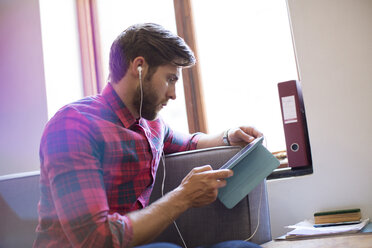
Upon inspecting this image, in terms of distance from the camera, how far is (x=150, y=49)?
4.09 ft

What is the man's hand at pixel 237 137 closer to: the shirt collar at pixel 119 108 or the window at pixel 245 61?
the shirt collar at pixel 119 108

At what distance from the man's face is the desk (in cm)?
52

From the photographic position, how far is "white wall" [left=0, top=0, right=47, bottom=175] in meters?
2.14

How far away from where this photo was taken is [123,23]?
238 cm

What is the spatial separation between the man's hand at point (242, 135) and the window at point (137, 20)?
840 millimetres

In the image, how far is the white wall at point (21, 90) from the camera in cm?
214

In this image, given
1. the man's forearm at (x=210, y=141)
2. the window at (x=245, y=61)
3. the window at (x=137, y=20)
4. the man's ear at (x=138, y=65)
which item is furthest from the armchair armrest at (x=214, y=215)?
the window at (x=137, y=20)

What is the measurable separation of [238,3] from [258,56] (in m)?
0.30

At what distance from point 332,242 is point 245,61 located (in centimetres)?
116

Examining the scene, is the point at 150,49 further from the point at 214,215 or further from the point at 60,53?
the point at 60,53

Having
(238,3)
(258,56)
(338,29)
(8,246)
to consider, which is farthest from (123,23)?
(8,246)

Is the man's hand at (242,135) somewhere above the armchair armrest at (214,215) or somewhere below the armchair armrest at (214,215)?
above

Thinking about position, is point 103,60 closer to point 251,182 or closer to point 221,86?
point 221,86

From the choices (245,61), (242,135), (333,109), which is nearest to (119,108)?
(242,135)
